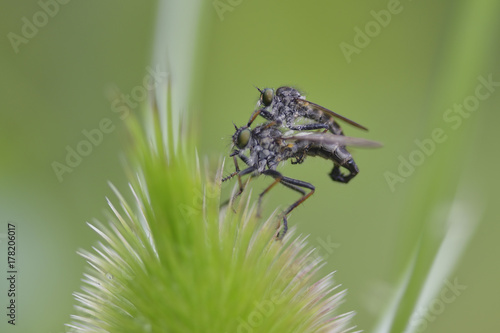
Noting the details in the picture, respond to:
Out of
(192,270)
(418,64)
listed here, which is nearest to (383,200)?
(418,64)

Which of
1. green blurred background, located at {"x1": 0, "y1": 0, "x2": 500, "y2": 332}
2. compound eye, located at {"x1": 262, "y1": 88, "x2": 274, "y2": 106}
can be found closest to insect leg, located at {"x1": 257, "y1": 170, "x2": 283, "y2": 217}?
compound eye, located at {"x1": 262, "y1": 88, "x2": 274, "y2": 106}

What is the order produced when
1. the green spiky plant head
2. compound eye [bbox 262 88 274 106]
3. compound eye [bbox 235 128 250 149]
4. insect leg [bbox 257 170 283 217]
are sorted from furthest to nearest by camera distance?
compound eye [bbox 262 88 274 106]
compound eye [bbox 235 128 250 149]
insect leg [bbox 257 170 283 217]
the green spiky plant head

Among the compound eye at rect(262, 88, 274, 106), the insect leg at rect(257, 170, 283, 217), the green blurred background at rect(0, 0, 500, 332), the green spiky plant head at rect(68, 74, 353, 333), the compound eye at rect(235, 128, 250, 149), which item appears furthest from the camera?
the green blurred background at rect(0, 0, 500, 332)

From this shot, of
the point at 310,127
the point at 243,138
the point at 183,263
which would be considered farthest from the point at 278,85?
the point at 183,263

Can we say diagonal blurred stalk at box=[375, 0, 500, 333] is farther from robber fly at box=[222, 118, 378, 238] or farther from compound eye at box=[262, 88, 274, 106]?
compound eye at box=[262, 88, 274, 106]

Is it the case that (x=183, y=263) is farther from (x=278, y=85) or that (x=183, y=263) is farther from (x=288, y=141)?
(x=278, y=85)

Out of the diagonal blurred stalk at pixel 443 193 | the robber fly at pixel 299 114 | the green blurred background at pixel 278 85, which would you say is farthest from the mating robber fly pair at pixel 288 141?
the green blurred background at pixel 278 85

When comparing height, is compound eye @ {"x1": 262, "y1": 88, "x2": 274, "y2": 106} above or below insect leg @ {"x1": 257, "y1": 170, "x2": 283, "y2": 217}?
above

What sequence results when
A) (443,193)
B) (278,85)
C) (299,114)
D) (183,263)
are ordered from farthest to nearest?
(278,85) → (299,114) → (443,193) → (183,263)
